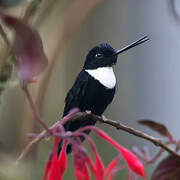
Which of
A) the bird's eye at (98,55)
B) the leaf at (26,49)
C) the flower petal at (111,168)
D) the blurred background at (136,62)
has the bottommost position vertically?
the blurred background at (136,62)

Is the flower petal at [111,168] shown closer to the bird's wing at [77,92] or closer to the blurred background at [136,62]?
the bird's wing at [77,92]

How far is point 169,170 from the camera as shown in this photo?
0.61 meters

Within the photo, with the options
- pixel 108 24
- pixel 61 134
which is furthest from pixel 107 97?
pixel 108 24

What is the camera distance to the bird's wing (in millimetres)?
1232

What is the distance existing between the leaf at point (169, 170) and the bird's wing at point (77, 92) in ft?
2.00

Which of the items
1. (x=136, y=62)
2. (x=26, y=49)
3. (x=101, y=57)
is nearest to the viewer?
(x=26, y=49)

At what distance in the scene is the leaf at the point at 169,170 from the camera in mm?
606

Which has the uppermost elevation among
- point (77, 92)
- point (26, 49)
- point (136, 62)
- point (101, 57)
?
point (26, 49)

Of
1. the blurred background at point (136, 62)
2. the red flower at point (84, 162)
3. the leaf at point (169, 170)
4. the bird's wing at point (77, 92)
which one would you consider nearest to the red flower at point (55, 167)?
the red flower at point (84, 162)

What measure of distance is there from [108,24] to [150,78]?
53 centimetres

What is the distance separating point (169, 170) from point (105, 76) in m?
0.75

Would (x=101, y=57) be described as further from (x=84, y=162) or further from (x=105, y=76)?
(x=84, y=162)

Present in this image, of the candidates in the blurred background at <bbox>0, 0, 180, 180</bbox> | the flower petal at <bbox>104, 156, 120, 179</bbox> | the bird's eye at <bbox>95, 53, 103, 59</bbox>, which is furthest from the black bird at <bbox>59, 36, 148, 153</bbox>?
the blurred background at <bbox>0, 0, 180, 180</bbox>

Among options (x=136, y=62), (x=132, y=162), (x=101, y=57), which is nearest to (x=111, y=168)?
(x=132, y=162)
